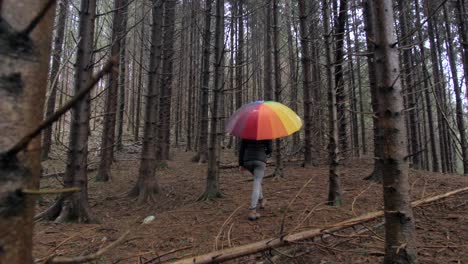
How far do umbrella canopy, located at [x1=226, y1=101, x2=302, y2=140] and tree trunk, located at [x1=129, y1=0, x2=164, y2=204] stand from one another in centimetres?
291

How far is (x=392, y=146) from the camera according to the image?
8.46 feet

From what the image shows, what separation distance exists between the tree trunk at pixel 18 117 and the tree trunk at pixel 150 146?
652cm

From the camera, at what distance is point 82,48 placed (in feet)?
18.3

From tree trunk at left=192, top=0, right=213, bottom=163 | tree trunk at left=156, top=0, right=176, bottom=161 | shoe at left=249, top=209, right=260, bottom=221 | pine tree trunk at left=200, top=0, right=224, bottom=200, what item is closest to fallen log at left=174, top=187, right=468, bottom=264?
shoe at left=249, top=209, right=260, bottom=221

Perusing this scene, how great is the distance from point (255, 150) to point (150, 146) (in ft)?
10.4

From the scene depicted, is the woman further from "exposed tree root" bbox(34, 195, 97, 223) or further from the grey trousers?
"exposed tree root" bbox(34, 195, 97, 223)

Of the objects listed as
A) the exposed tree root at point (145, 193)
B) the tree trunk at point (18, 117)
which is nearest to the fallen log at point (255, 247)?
the tree trunk at point (18, 117)

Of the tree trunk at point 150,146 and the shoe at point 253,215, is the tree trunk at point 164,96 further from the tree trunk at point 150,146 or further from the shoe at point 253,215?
the shoe at point 253,215

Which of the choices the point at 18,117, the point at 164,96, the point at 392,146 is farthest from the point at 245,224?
the point at 164,96

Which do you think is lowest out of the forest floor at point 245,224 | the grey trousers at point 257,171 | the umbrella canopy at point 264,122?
the forest floor at point 245,224

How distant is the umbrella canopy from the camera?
4.82 meters

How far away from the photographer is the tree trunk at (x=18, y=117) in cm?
78

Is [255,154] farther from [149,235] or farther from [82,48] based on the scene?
[82,48]

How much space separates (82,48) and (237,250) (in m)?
4.65
